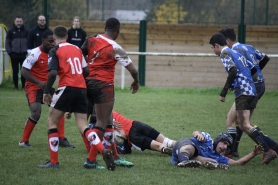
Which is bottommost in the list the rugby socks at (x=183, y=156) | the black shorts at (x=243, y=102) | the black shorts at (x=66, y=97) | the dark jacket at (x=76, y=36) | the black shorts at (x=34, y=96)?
the rugby socks at (x=183, y=156)

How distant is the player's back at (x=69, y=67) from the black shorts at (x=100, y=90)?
24cm

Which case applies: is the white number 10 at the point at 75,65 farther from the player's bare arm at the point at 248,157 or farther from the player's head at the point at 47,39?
the player's bare arm at the point at 248,157

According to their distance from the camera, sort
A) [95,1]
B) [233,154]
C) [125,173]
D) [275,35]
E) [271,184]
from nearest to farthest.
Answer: [271,184] → [125,173] → [233,154] → [275,35] → [95,1]

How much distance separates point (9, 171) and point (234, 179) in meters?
2.79

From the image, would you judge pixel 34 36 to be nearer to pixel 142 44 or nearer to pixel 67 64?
pixel 142 44

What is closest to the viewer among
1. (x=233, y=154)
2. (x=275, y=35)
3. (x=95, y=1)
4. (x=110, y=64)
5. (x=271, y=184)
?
(x=271, y=184)

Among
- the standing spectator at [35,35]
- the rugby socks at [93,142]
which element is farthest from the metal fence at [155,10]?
the rugby socks at [93,142]

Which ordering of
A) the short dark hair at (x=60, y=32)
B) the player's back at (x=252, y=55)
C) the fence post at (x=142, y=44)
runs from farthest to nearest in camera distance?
the fence post at (x=142, y=44) < the player's back at (x=252, y=55) < the short dark hair at (x=60, y=32)

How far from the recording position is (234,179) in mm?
6379

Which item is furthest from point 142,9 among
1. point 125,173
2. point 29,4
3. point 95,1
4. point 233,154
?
point 125,173

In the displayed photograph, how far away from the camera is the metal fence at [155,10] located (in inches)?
793

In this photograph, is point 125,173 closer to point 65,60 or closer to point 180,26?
point 65,60

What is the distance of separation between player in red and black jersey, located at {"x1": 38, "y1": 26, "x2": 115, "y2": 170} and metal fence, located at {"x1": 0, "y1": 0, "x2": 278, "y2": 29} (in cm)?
1311

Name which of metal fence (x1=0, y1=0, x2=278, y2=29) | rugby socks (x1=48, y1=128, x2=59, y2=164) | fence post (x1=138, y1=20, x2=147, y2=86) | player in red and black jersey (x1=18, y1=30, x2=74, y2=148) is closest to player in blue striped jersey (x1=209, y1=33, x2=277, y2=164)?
rugby socks (x1=48, y1=128, x2=59, y2=164)
